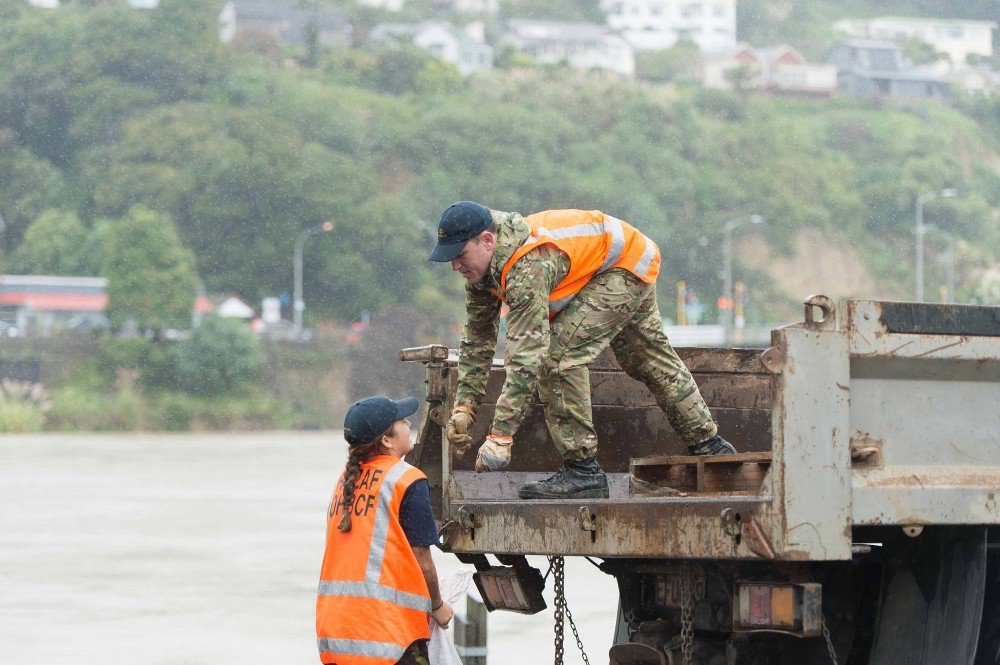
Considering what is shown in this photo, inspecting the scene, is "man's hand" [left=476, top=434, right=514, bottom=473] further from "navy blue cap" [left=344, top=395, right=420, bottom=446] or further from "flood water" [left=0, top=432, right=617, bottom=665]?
"flood water" [left=0, top=432, right=617, bottom=665]

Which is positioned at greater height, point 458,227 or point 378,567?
point 458,227

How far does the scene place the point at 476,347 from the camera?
6.20 m

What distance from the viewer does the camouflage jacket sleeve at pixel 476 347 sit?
6168 mm

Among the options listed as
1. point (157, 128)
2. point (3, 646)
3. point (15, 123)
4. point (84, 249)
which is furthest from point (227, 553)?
point (15, 123)

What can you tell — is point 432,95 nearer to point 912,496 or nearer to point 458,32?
point 458,32

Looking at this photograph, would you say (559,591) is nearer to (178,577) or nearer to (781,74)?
(178,577)

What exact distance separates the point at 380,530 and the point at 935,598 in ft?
5.42

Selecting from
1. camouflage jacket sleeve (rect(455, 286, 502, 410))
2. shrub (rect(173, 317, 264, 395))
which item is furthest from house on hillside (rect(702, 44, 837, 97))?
camouflage jacket sleeve (rect(455, 286, 502, 410))

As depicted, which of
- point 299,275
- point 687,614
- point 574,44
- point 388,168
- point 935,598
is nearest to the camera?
point 935,598

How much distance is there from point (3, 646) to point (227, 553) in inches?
270

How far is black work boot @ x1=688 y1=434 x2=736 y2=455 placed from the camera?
634 centimetres

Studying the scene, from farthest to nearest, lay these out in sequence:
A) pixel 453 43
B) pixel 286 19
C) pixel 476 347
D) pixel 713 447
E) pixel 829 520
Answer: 1. pixel 286 19
2. pixel 453 43
3. pixel 713 447
4. pixel 476 347
5. pixel 829 520

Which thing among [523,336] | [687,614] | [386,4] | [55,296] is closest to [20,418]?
[55,296]

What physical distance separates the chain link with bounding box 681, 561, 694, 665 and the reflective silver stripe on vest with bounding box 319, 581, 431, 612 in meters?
0.80
